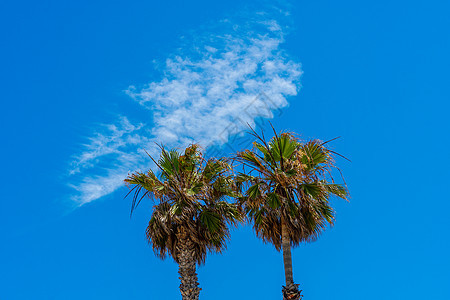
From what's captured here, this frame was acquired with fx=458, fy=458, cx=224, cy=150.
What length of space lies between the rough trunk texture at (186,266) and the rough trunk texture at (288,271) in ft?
12.7

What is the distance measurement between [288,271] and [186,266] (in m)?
4.30

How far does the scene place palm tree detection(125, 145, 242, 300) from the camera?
1816 centimetres

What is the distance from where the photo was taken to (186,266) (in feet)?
59.6

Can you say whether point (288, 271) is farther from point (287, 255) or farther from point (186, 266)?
point (186, 266)

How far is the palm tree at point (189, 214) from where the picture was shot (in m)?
18.2

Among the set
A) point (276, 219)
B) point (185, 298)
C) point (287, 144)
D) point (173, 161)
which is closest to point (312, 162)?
point (287, 144)

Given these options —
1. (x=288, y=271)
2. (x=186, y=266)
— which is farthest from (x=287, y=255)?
(x=186, y=266)

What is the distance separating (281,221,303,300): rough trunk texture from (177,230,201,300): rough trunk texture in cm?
387

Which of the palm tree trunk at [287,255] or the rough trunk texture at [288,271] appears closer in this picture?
the rough trunk texture at [288,271]

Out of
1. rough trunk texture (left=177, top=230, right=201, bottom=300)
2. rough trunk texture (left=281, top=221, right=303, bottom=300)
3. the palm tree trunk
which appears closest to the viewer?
rough trunk texture (left=281, top=221, right=303, bottom=300)

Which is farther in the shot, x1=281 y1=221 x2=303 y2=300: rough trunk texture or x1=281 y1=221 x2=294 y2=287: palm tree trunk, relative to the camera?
x1=281 y1=221 x2=294 y2=287: palm tree trunk

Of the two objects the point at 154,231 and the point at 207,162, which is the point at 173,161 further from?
the point at 154,231

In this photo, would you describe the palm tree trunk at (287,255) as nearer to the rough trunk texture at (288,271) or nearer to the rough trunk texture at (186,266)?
the rough trunk texture at (288,271)

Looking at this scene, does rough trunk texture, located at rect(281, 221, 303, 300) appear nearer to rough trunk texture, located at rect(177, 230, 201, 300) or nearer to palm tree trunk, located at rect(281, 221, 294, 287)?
palm tree trunk, located at rect(281, 221, 294, 287)
